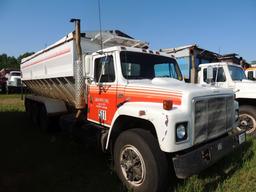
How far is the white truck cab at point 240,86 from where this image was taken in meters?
7.13

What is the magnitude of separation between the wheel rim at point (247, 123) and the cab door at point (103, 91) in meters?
4.22

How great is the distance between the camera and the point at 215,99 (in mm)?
3996

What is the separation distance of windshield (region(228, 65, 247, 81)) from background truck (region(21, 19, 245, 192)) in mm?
3169

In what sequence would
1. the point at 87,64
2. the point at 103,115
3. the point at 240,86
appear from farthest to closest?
1. the point at 240,86
2. the point at 87,64
3. the point at 103,115

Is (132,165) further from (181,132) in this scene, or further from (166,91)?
(166,91)

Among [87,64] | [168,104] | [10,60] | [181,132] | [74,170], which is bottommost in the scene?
[74,170]

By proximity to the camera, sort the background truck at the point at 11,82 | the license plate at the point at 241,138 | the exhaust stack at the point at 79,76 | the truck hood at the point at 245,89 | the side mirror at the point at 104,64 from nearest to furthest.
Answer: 1. the license plate at the point at 241,138
2. the side mirror at the point at 104,64
3. the exhaust stack at the point at 79,76
4. the truck hood at the point at 245,89
5. the background truck at the point at 11,82

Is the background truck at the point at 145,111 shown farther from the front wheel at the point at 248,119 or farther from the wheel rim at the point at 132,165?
the front wheel at the point at 248,119

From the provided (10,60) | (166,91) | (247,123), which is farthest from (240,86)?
(10,60)

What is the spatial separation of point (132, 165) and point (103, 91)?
167 cm

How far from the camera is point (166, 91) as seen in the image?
391 centimetres

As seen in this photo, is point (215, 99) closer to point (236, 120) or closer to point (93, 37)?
point (236, 120)

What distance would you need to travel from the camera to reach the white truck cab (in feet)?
23.4

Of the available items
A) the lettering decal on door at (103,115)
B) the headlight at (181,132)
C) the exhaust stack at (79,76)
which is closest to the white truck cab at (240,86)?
the lettering decal on door at (103,115)
